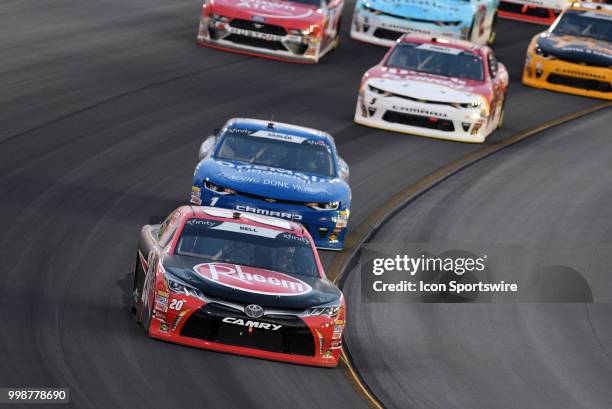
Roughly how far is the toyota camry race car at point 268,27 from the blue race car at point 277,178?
1001 centimetres

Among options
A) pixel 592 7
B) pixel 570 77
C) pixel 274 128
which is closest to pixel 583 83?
pixel 570 77

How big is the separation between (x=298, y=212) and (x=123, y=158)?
14.2 ft

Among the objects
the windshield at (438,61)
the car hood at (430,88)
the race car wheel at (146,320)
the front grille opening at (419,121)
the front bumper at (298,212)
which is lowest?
the front grille opening at (419,121)

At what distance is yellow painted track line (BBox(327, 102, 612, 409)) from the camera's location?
13.5m

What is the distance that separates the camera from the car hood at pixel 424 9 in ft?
101

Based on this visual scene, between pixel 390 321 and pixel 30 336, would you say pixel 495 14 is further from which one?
pixel 30 336

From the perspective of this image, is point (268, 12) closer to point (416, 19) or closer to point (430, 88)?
point (416, 19)

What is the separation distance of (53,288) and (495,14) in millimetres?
21214

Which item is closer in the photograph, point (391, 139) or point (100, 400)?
point (100, 400)

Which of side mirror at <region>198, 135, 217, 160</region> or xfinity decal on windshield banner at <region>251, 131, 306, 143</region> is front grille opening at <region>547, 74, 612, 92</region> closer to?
xfinity decal on windshield banner at <region>251, 131, 306, 143</region>

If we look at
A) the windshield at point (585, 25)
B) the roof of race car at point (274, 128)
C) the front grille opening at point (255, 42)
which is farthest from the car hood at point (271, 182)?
the windshield at point (585, 25)

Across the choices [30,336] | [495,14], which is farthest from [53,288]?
[495,14]

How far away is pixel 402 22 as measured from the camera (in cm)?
3084

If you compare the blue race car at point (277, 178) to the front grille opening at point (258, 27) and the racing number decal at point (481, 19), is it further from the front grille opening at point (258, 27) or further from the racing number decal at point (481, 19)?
the racing number decal at point (481, 19)
